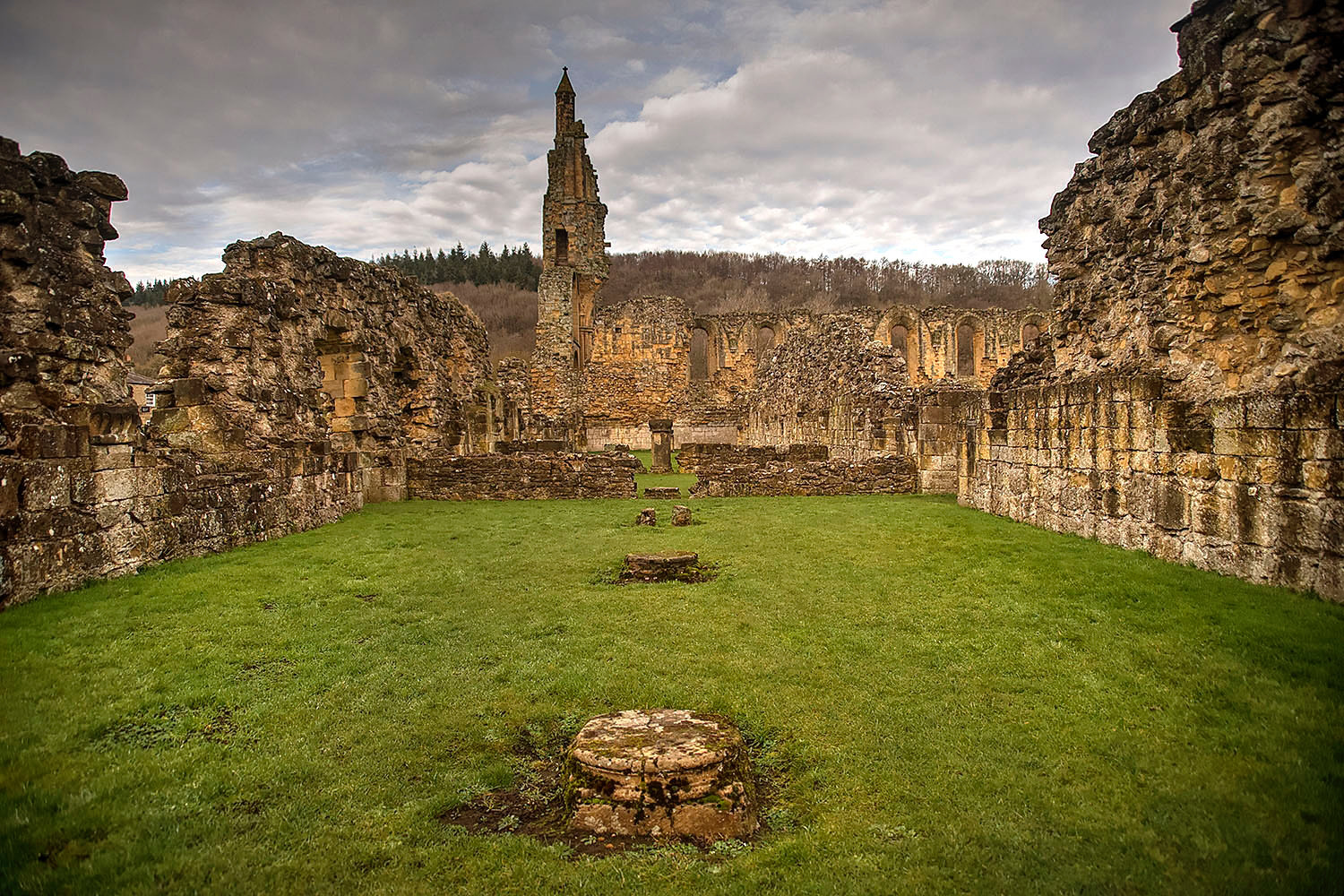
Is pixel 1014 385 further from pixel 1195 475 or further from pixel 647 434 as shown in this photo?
pixel 647 434

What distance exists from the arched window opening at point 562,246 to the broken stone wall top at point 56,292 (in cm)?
3340

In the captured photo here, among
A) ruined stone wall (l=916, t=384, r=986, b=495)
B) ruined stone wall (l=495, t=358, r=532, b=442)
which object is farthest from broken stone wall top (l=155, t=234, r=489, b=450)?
ruined stone wall (l=916, t=384, r=986, b=495)

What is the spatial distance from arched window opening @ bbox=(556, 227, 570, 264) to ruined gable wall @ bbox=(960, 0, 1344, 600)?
33.8 m

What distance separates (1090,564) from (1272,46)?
5.08 meters

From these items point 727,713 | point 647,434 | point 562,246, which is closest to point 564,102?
point 562,246

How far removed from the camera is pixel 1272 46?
22.2 ft

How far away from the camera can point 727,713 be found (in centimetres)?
451

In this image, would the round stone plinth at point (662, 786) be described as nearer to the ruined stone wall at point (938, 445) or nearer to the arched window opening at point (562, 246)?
the ruined stone wall at point (938, 445)

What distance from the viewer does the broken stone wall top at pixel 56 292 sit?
736cm

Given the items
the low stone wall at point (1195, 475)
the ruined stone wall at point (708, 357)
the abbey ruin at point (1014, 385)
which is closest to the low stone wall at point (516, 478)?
the abbey ruin at point (1014, 385)

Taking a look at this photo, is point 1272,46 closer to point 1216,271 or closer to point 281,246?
point 1216,271

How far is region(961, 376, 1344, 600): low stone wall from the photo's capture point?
A: 5551 millimetres

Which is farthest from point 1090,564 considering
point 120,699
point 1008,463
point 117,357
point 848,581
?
point 117,357

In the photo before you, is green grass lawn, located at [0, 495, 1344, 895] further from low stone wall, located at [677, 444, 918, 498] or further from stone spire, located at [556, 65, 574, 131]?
stone spire, located at [556, 65, 574, 131]
